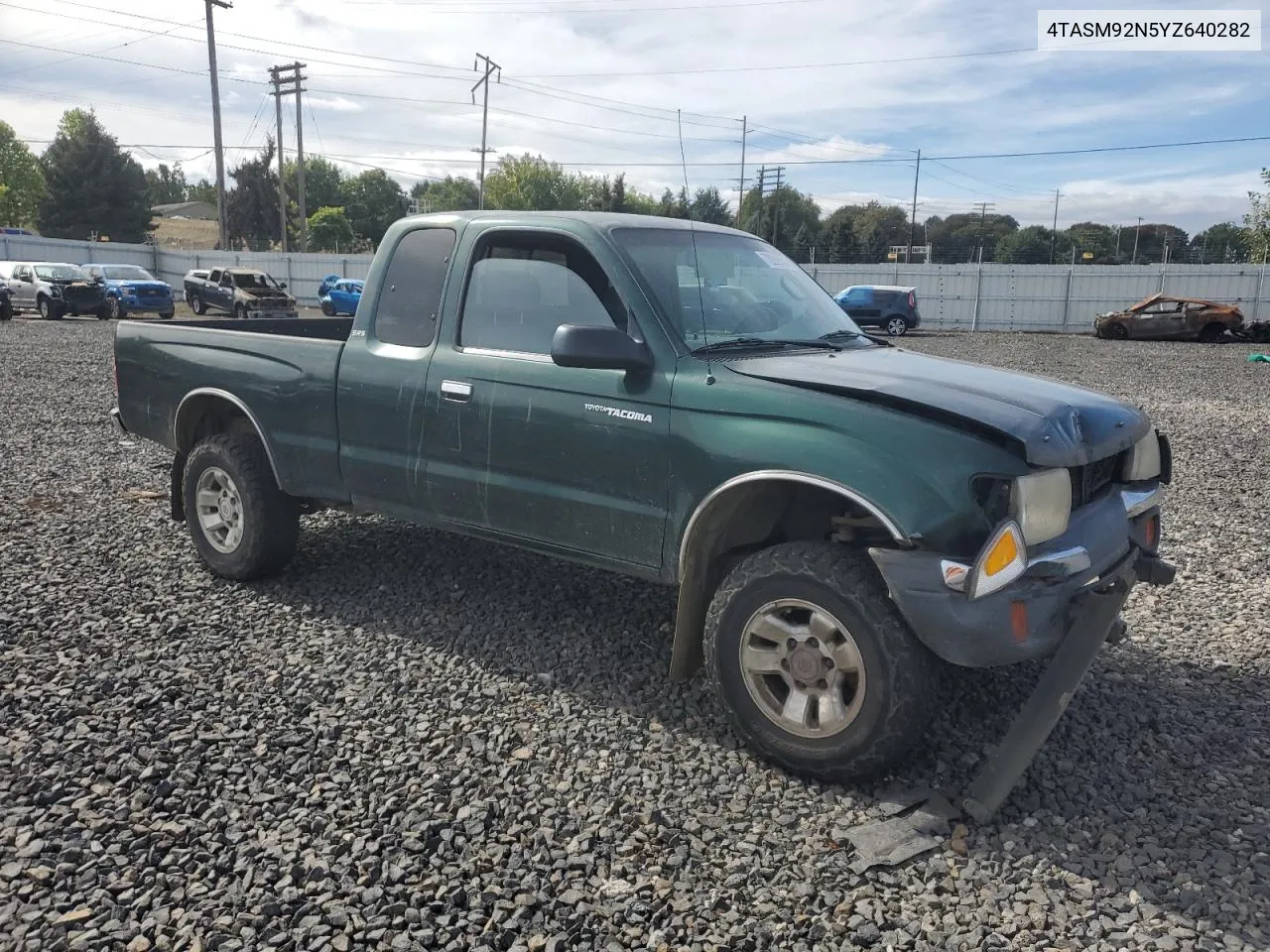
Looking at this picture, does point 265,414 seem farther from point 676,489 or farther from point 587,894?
point 587,894

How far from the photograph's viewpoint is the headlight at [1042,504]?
3.11 m

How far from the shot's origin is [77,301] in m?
27.8

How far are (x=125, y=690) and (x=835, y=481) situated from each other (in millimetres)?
3043

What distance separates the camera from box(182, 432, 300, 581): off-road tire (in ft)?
17.0

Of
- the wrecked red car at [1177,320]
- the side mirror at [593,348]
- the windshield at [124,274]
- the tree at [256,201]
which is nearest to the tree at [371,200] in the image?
the tree at [256,201]

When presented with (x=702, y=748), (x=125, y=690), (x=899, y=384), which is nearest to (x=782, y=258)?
(x=899, y=384)

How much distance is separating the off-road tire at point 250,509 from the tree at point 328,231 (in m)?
92.0

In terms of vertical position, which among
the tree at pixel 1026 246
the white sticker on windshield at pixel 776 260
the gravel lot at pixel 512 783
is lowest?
the gravel lot at pixel 512 783

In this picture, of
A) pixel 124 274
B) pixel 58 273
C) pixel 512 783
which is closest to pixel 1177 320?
pixel 512 783

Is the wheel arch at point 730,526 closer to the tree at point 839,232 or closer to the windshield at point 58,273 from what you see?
the windshield at point 58,273

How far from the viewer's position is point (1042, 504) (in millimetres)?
3170

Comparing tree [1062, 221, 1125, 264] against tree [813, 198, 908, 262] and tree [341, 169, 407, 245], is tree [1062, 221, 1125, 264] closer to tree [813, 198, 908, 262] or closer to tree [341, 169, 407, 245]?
tree [813, 198, 908, 262]

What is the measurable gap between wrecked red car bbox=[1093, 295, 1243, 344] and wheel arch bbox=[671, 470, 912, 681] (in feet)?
92.1

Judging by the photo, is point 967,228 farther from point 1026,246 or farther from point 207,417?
point 207,417
